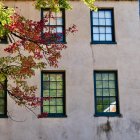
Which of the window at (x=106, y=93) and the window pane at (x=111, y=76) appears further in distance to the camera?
the window pane at (x=111, y=76)

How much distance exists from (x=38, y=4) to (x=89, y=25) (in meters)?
8.74

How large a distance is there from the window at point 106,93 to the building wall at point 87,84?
29 centimetres

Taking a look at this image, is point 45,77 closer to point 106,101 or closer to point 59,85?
point 59,85

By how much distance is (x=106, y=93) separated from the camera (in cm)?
2298

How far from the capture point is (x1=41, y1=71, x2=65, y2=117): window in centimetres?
2270

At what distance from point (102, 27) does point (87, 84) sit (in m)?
3.17

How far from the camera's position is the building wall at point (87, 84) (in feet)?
72.9

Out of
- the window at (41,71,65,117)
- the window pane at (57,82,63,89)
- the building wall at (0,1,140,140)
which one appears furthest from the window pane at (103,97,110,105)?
the window pane at (57,82,63,89)

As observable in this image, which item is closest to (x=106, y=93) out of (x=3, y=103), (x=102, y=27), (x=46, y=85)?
(x=46, y=85)

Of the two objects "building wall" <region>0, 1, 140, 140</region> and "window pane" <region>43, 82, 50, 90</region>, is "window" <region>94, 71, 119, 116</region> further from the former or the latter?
"window pane" <region>43, 82, 50, 90</region>

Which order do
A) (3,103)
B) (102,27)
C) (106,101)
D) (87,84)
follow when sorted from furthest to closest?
1. (102,27)
2. (106,101)
3. (87,84)
4. (3,103)

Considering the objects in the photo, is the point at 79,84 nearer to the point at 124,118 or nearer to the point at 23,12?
the point at 124,118

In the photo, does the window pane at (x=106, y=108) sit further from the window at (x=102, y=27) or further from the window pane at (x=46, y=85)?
the window at (x=102, y=27)

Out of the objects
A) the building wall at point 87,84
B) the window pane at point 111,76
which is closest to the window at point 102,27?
the building wall at point 87,84
